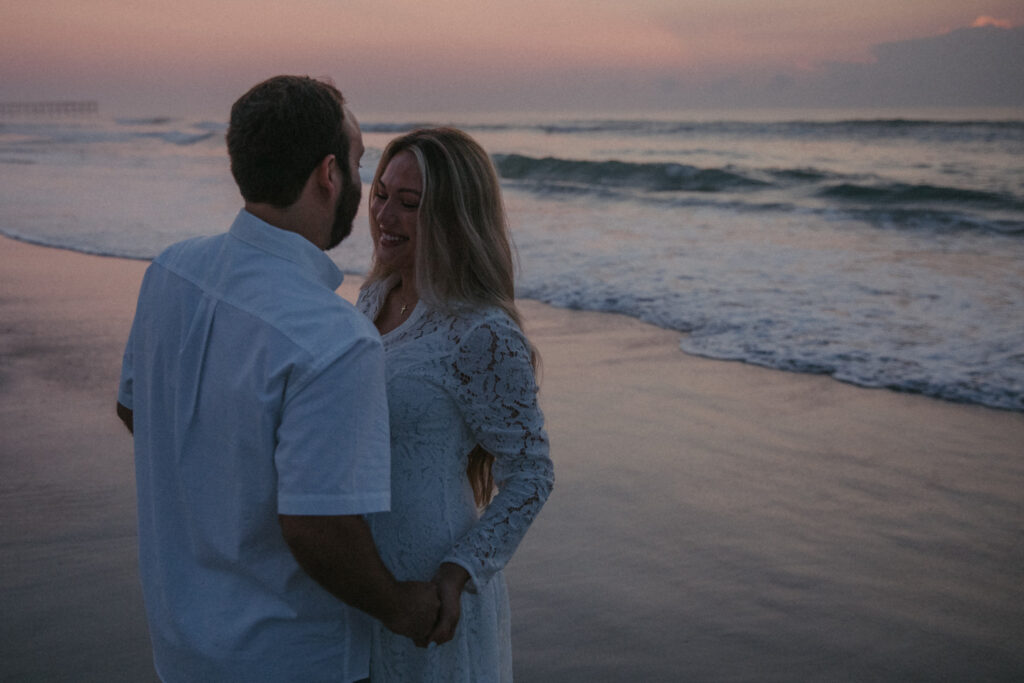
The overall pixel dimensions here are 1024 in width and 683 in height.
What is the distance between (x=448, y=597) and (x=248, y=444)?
572mm

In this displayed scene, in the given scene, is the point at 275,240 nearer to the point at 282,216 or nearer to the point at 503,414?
the point at 282,216

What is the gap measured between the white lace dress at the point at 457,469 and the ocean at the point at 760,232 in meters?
2.31

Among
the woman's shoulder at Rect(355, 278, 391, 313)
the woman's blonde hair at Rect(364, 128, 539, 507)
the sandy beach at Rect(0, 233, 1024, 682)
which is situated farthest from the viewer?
the sandy beach at Rect(0, 233, 1024, 682)

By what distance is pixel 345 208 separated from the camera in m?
1.65

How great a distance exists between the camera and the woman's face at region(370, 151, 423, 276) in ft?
7.14

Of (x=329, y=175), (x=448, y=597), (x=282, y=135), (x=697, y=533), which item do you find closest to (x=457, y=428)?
(x=448, y=597)

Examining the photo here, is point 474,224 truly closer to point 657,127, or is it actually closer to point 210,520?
point 210,520

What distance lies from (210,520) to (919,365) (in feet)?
20.9

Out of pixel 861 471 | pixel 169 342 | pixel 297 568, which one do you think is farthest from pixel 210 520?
pixel 861 471

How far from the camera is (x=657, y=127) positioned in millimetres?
40281

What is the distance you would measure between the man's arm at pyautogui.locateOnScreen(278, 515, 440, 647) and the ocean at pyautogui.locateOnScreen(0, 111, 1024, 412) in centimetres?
277

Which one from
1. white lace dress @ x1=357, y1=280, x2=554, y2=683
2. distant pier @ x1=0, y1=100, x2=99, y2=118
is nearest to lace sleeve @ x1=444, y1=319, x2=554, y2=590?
white lace dress @ x1=357, y1=280, x2=554, y2=683

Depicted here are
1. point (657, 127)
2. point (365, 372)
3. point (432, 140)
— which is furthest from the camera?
point (657, 127)

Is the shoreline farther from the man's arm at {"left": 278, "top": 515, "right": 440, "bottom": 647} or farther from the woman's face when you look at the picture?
the man's arm at {"left": 278, "top": 515, "right": 440, "bottom": 647}
